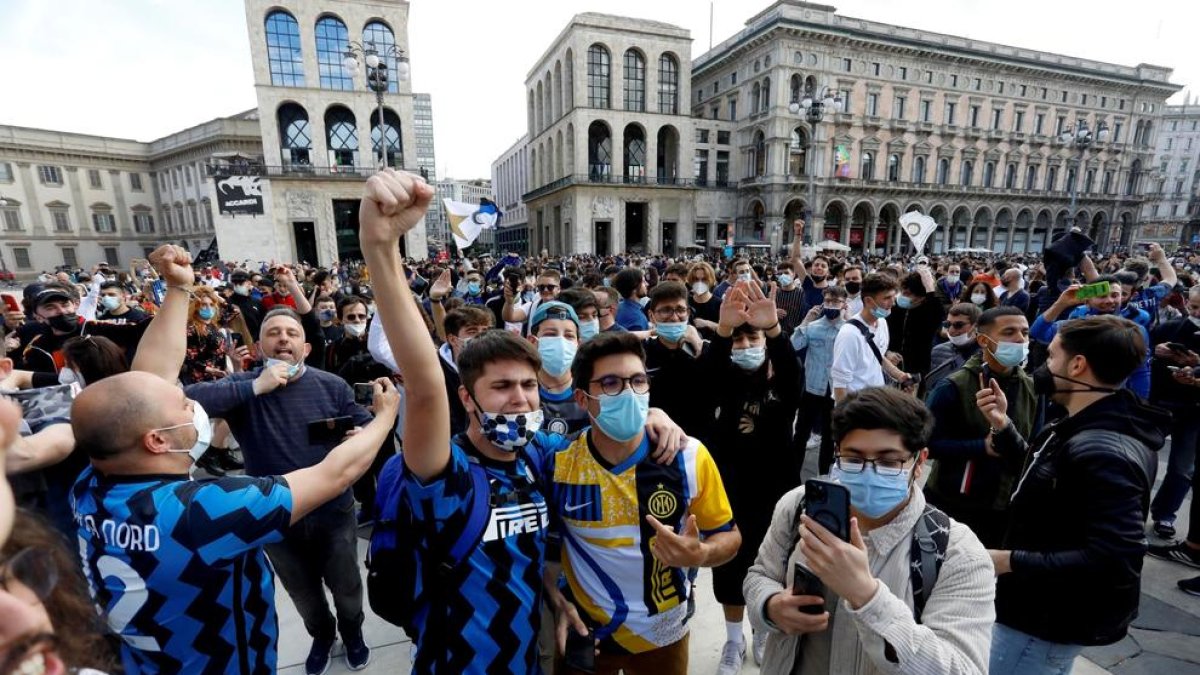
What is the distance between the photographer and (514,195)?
233 ft

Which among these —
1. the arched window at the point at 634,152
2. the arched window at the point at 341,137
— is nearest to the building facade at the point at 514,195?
the arched window at the point at 634,152

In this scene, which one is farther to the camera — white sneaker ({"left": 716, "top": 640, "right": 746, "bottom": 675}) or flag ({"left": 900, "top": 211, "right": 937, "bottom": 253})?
flag ({"left": 900, "top": 211, "right": 937, "bottom": 253})

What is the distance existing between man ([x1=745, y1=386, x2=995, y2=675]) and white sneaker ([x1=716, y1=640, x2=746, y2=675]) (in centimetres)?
148

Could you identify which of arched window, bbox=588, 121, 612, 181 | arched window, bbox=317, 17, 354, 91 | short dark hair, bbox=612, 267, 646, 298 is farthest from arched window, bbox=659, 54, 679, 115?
short dark hair, bbox=612, 267, 646, 298

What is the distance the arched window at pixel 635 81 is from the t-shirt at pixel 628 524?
43867 millimetres

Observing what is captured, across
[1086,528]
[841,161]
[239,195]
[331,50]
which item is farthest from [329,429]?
[841,161]

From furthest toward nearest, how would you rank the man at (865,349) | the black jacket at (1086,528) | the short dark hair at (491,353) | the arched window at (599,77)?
the arched window at (599,77)
the man at (865,349)
the short dark hair at (491,353)
the black jacket at (1086,528)

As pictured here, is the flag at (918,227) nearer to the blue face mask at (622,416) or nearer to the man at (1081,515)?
the man at (1081,515)

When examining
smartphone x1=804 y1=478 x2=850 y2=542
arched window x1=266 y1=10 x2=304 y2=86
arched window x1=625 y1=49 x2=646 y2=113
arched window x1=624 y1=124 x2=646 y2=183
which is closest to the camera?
smartphone x1=804 y1=478 x2=850 y2=542

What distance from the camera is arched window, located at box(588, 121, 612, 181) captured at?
42.7 m

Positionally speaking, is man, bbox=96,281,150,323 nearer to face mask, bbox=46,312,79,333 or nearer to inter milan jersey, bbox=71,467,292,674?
face mask, bbox=46,312,79,333

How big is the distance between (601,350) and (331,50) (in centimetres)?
3980

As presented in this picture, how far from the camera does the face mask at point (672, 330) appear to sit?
3.65 metres

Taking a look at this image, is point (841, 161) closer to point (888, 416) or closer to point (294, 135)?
point (294, 135)
